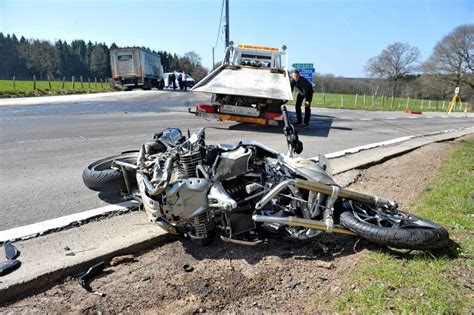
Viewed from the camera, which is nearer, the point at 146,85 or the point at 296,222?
the point at 296,222

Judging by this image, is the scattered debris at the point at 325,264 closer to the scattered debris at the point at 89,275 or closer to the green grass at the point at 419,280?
the green grass at the point at 419,280

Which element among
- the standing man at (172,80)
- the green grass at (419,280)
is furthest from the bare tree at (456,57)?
the green grass at (419,280)

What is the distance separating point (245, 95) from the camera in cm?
A: 998

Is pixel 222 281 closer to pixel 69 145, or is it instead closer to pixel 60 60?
pixel 69 145

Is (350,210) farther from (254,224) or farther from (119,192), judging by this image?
(119,192)

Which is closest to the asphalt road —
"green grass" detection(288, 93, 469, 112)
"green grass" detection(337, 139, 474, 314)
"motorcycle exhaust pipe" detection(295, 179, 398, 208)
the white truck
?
"motorcycle exhaust pipe" detection(295, 179, 398, 208)

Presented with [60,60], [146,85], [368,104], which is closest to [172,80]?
[146,85]

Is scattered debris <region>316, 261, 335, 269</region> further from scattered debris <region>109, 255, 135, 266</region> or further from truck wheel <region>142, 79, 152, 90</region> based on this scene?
truck wheel <region>142, 79, 152, 90</region>

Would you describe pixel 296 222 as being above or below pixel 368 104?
above

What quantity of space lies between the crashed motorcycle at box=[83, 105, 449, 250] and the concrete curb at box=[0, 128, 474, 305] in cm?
37

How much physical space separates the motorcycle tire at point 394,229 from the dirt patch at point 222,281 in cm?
22

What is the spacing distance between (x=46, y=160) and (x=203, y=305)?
479 cm

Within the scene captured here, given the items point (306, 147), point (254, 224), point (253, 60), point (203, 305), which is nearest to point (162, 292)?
point (203, 305)

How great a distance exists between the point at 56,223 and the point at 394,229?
312cm
